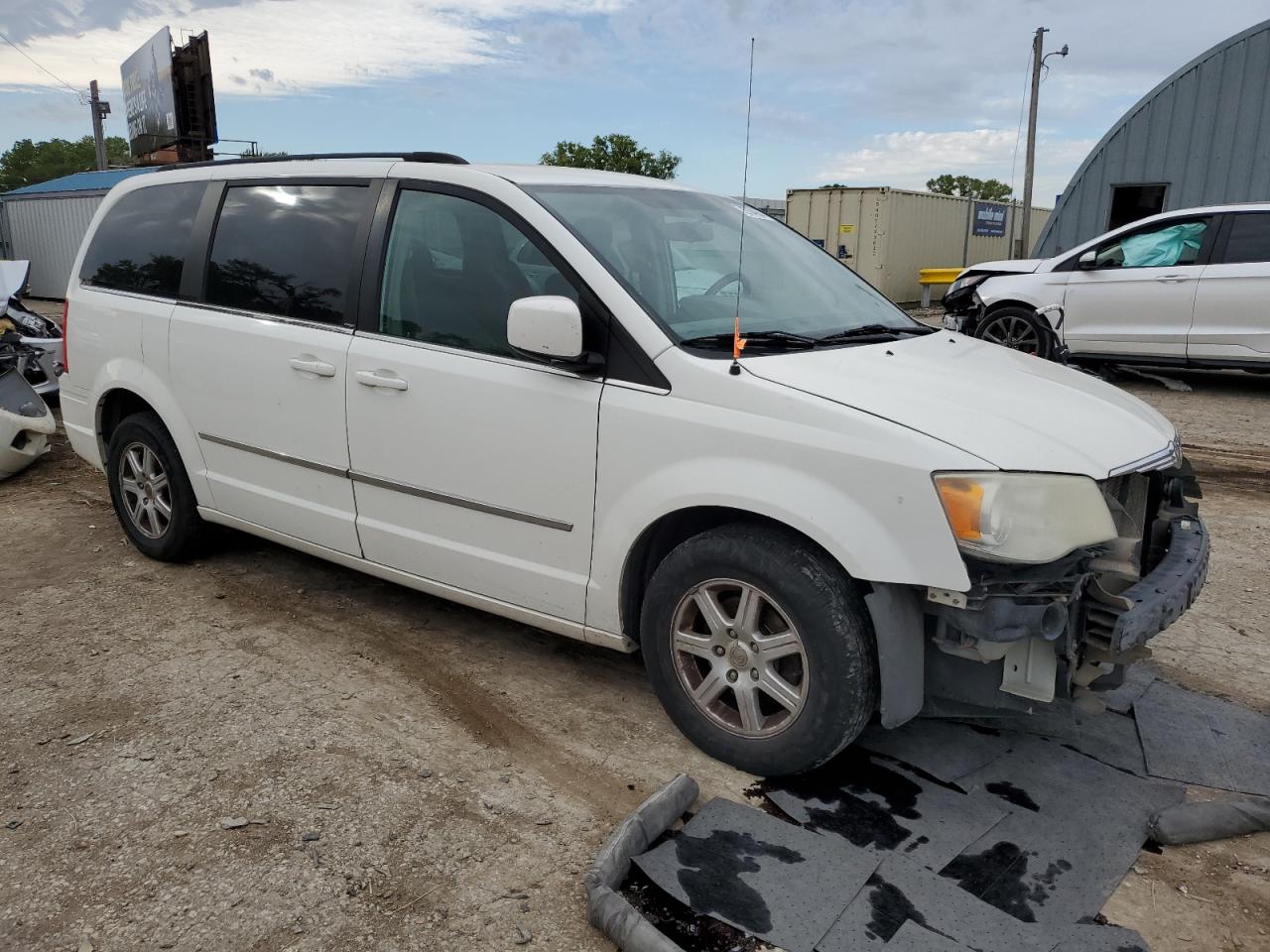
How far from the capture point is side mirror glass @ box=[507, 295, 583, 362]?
9.90ft

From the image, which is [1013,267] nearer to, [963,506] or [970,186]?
[963,506]

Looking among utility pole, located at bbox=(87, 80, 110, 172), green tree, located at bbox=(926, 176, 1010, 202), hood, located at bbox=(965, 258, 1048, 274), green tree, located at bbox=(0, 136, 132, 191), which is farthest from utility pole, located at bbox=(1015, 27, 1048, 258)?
green tree, located at bbox=(0, 136, 132, 191)

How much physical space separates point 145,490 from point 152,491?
8 centimetres

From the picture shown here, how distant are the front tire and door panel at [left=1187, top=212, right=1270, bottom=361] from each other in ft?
28.6

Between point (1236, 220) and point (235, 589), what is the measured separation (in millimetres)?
9780

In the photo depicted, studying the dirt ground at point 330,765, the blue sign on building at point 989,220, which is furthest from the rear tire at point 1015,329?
the blue sign on building at point 989,220

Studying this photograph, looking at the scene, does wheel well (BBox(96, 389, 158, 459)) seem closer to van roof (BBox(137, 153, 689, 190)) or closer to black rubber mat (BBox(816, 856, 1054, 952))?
van roof (BBox(137, 153, 689, 190))

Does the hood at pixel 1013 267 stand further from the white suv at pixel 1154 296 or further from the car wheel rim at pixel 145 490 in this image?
the car wheel rim at pixel 145 490

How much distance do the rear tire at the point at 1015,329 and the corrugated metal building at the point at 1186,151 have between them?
7160 millimetres

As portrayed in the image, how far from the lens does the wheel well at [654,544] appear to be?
120 inches

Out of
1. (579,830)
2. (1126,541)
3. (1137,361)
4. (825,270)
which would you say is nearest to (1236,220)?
(1137,361)

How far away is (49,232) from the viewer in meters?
25.3

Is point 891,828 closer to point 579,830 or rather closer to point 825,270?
point 579,830

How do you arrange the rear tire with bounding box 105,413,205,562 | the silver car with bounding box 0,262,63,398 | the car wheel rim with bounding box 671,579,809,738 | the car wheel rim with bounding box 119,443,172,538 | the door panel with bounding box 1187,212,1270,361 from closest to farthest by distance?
the car wheel rim with bounding box 671,579,809,738 < the rear tire with bounding box 105,413,205,562 < the car wheel rim with bounding box 119,443,172,538 < the silver car with bounding box 0,262,63,398 < the door panel with bounding box 1187,212,1270,361
